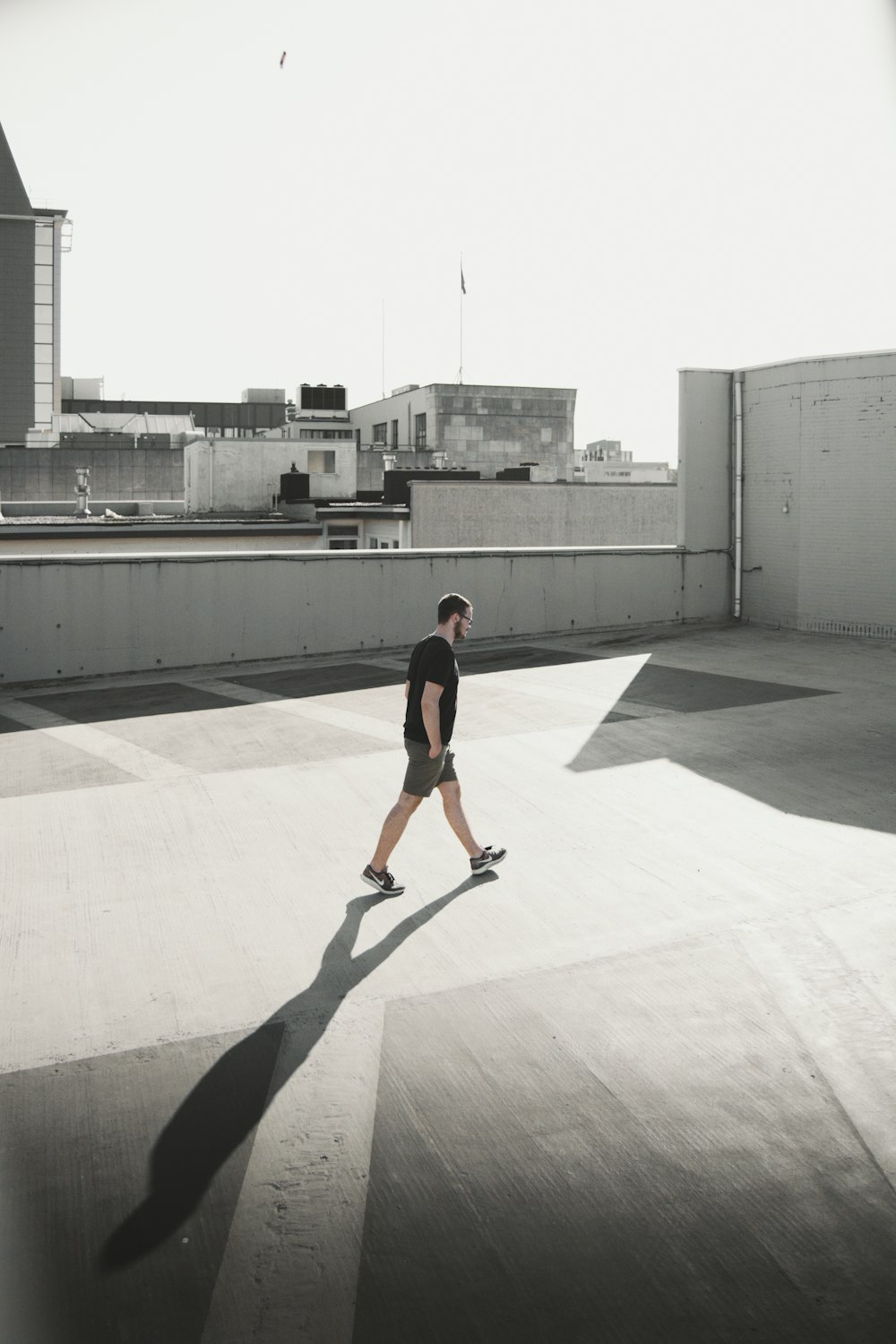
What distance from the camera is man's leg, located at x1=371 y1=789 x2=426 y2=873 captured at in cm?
788

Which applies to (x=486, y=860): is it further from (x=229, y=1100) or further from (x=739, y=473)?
(x=739, y=473)

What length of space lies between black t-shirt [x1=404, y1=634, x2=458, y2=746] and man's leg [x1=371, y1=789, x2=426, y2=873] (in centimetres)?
40

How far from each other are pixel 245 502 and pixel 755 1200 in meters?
43.0

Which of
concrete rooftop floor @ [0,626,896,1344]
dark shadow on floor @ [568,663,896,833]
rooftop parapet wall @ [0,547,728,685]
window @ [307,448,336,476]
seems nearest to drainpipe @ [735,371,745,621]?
rooftop parapet wall @ [0,547,728,685]

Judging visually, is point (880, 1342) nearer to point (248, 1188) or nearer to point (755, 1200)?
point (755, 1200)

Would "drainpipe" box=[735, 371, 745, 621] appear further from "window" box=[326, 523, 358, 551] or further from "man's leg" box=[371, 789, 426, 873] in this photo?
"window" box=[326, 523, 358, 551]

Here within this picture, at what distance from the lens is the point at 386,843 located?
7898 millimetres

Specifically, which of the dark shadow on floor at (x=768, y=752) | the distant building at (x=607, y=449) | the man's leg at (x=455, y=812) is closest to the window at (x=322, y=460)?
the dark shadow on floor at (x=768, y=752)

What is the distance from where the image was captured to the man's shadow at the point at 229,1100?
4.44m

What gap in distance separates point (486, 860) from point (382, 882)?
30.7 inches

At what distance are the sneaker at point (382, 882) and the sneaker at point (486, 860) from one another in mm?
580

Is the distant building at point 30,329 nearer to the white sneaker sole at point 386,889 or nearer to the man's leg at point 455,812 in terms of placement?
the man's leg at point 455,812

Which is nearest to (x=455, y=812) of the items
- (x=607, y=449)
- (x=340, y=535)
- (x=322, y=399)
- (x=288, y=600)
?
(x=288, y=600)

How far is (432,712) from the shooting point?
7789 mm
